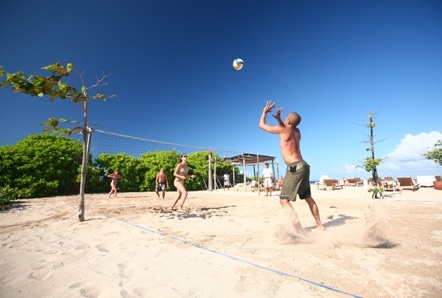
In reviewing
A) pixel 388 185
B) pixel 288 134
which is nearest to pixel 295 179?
pixel 288 134

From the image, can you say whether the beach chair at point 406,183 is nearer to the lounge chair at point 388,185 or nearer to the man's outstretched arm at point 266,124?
the lounge chair at point 388,185

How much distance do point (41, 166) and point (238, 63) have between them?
1305 cm

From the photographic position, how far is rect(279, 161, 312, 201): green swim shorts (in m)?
3.35

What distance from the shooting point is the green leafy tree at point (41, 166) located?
12.1m

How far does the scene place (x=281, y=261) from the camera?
2.49m

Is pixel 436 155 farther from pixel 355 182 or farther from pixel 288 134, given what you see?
pixel 288 134

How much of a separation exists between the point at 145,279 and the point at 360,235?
9.76 feet

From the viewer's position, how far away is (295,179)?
133 inches

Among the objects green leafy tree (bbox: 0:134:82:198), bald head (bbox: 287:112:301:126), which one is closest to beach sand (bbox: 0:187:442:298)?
bald head (bbox: 287:112:301:126)

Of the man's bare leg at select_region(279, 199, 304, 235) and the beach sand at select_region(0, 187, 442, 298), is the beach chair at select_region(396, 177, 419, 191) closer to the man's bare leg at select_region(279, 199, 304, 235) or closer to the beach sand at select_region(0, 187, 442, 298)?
the beach sand at select_region(0, 187, 442, 298)

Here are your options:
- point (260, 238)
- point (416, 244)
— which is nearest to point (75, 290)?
point (260, 238)

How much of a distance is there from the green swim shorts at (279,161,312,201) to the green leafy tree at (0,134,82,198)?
1322cm

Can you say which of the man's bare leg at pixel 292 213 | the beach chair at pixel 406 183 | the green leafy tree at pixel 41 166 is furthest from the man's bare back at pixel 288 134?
the green leafy tree at pixel 41 166

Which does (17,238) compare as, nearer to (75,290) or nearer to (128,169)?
(75,290)
